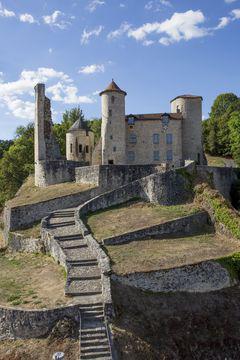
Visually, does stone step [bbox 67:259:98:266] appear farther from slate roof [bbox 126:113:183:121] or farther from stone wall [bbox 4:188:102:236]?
slate roof [bbox 126:113:183:121]

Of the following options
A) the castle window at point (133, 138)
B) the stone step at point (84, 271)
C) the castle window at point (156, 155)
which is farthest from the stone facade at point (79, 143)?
the stone step at point (84, 271)

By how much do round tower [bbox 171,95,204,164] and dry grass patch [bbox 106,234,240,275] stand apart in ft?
48.0

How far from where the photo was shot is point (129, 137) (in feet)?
118

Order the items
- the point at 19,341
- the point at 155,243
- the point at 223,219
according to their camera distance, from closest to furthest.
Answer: the point at 19,341
the point at 155,243
the point at 223,219

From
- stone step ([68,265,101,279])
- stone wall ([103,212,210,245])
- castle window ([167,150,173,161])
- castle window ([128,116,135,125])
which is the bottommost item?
stone step ([68,265,101,279])

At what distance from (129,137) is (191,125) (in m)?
5.58

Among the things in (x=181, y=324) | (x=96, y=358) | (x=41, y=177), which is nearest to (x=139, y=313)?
(x=181, y=324)

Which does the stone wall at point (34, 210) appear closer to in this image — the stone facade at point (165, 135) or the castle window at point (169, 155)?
the stone facade at point (165, 135)

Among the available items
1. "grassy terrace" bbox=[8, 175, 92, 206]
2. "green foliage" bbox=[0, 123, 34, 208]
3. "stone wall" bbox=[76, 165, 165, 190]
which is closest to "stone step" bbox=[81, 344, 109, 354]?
"grassy terrace" bbox=[8, 175, 92, 206]

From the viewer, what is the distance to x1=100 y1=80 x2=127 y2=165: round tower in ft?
114

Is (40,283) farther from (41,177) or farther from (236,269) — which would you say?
(41,177)

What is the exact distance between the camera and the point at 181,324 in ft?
52.3

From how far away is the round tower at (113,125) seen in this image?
34.8 meters

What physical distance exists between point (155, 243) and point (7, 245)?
392 inches
